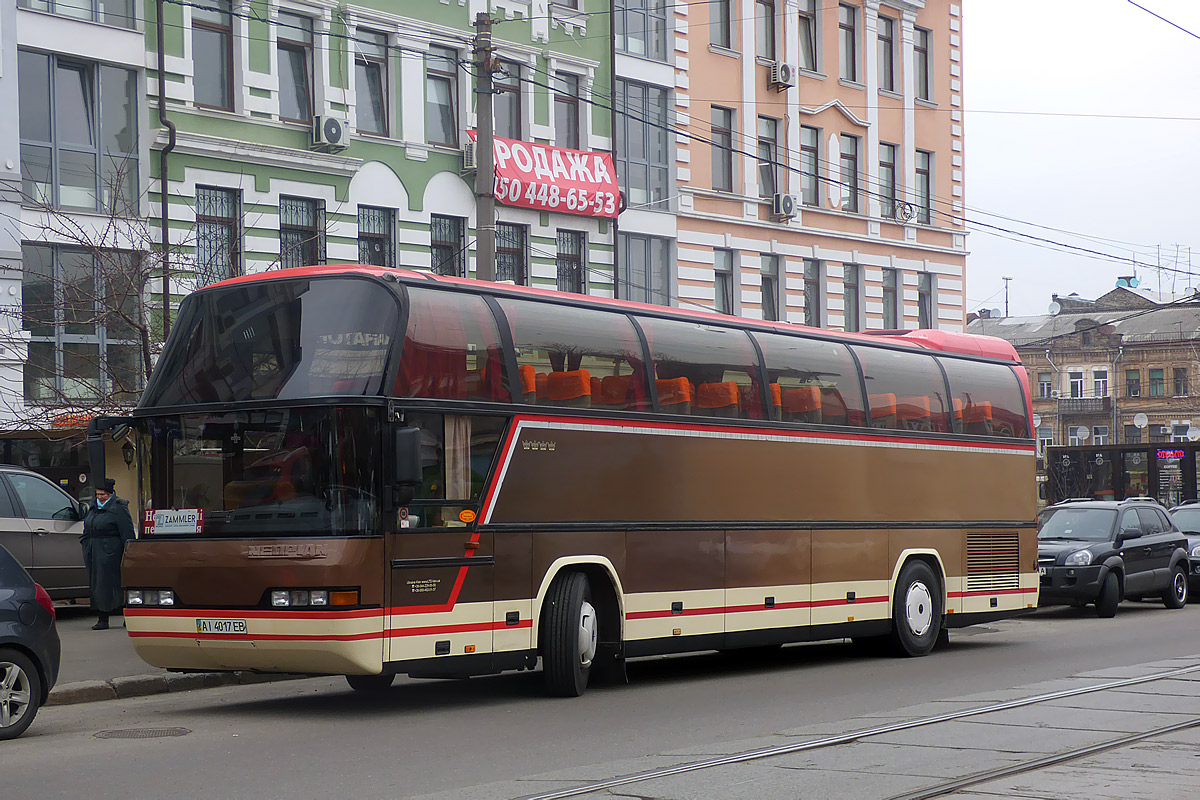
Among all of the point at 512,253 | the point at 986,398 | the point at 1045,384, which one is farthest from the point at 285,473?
the point at 1045,384

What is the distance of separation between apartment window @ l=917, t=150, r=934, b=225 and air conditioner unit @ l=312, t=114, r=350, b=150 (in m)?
19.0

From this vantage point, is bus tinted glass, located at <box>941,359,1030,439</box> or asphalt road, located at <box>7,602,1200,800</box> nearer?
asphalt road, located at <box>7,602,1200,800</box>

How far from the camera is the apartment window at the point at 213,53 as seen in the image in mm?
26547

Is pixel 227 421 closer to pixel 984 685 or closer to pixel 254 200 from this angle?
pixel 984 685

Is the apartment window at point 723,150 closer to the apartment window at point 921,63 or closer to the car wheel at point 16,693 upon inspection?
the apartment window at point 921,63

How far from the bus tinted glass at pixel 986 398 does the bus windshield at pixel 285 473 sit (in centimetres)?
931

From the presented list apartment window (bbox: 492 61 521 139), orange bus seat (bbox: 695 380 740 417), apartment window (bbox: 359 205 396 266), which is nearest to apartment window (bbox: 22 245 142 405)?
apartment window (bbox: 359 205 396 266)

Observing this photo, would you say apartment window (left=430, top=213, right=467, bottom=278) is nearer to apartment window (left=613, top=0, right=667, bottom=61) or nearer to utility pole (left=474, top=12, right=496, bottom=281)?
apartment window (left=613, top=0, right=667, bottom=61)

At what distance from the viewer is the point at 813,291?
38781 mm

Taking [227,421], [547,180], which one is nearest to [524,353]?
[227,421]

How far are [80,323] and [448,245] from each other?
420 inches

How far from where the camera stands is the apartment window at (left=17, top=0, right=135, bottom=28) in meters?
24.5

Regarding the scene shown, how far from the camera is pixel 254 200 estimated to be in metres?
27.1

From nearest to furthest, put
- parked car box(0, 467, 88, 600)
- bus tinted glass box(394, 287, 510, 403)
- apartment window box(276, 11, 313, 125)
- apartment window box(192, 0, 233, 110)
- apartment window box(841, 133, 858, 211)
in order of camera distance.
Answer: bus tinted glass box(394, 287, 510, 403) < parked car box(0, 467, 88, 600) < apartment window box(192, 0, 233, 110) < apartment window box(276, 11, 313, 125) < apartment window box(841, 133, 858, 211)
